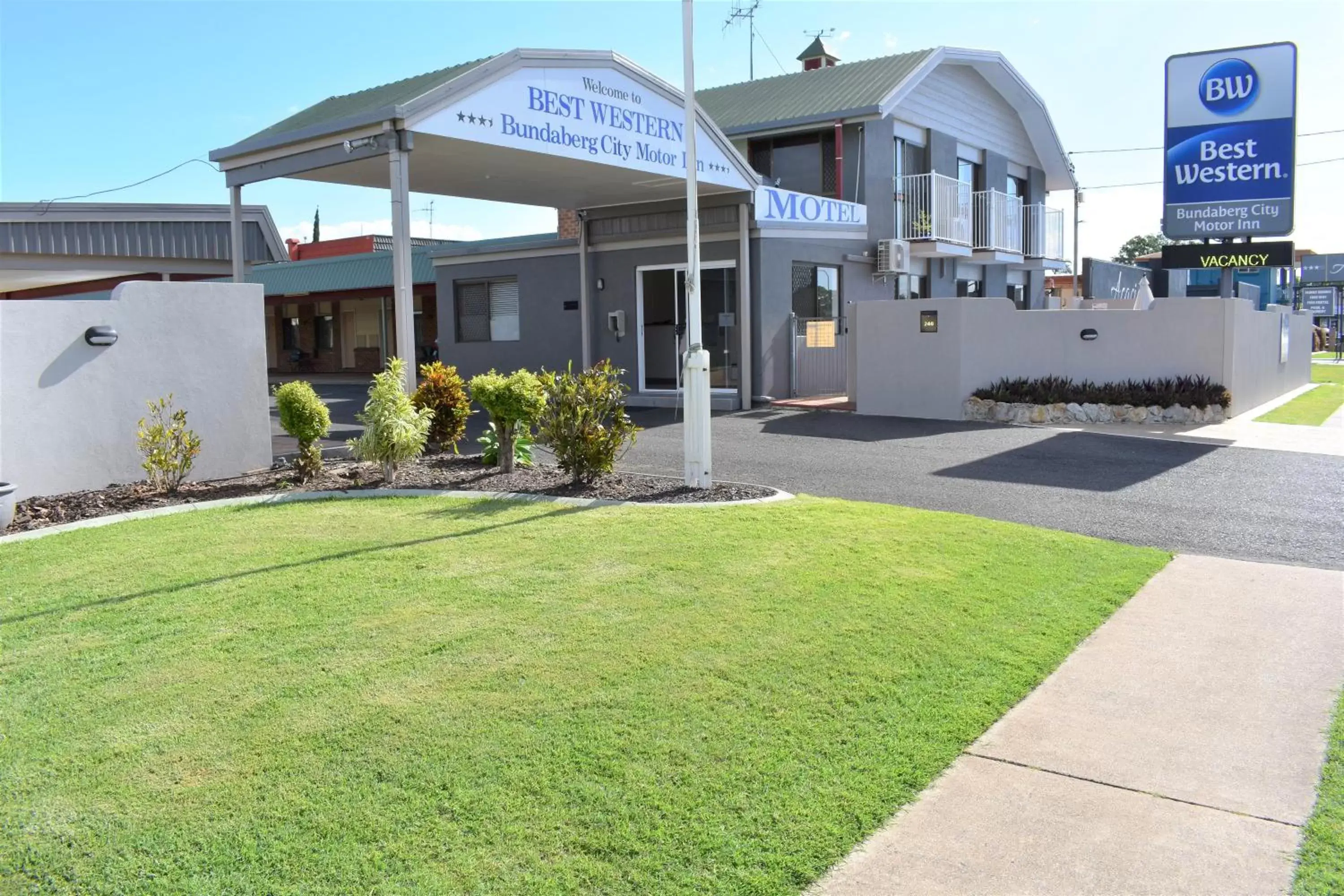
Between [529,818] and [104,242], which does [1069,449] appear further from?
[104,242]

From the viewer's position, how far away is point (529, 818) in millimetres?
3539

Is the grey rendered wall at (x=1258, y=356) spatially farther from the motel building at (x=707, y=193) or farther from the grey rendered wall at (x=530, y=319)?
the grey rendered wall at (x=530, y=319)

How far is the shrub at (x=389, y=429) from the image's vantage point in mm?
9594

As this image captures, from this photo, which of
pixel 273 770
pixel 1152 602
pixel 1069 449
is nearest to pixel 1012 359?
pixel 1069 449

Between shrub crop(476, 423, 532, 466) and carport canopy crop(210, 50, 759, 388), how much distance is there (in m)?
1.70

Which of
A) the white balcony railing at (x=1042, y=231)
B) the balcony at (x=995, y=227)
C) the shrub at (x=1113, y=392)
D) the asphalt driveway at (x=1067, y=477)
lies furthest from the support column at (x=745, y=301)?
the white balcony railing at (x=1042, y=231)

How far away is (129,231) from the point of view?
49.2 ft

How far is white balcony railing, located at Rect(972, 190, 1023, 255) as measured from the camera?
81.5ft

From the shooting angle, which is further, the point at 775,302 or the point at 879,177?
the point at 879,177

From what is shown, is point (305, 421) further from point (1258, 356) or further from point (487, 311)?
point (1258, 356)

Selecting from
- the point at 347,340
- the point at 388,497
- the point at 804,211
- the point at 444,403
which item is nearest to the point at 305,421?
the point at 388,497

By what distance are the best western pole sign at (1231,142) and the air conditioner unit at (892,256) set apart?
478 centimetres

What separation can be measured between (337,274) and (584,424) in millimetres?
24463

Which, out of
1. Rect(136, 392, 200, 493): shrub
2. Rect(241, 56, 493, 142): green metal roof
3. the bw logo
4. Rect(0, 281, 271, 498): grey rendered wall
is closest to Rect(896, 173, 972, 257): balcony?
the bw logo
